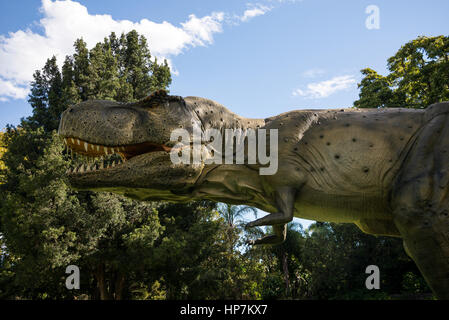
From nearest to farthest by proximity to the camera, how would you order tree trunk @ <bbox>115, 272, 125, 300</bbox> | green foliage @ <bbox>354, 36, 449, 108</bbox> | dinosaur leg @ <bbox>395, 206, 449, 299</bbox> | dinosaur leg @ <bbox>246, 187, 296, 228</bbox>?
dinosaur leg @ <bbox>395, 206, 449, 299</bbox>
dinosaur leg @ <bbox>246, 187, 296, 228</bbox>
green foliage @ <bbox>354, 36, 449, 108</bbox>
tree trunk @ <bbox>115, 272, 125, 300</bbox>

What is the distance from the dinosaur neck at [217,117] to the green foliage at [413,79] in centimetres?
1750

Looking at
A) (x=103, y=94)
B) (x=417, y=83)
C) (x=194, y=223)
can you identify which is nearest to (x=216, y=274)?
(x=194, y=223)

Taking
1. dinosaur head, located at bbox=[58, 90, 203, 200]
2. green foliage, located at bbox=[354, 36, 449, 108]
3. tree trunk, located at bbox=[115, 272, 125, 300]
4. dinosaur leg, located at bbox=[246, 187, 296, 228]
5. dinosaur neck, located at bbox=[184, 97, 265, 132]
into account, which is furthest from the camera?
tree trunk, located at bbox=[115, 272, 125, 300]

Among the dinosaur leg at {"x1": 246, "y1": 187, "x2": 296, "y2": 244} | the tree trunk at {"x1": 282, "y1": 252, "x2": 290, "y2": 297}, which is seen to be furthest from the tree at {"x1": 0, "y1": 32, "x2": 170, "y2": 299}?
the dinosaur leg at {"x1": 246, "y1": 187, "x2": 296, "y2": 244}

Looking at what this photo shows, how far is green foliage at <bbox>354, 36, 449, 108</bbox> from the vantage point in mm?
18922

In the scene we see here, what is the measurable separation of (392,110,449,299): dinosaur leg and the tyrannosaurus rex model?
0.03 feet

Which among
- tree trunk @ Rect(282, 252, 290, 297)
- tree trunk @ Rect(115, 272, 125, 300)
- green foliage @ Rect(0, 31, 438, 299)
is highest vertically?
green foliage @ Rect(0, 31, 438, 299)

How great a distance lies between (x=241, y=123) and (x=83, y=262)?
19485 mm

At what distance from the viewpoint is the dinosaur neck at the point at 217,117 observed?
423 centimetres

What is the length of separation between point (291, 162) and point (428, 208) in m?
1.30

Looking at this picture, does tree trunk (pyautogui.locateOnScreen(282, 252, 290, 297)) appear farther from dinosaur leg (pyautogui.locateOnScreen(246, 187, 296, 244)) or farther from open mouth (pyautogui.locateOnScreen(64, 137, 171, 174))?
open mouth (pyautogui.locateOnScreen(64, 137, 171, 174))

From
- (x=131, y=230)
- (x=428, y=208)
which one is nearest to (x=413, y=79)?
(x=131, y=230)

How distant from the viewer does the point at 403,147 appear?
398 cm

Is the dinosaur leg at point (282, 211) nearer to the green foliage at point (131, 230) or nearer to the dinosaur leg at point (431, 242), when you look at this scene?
the dinosaur leg at point (431, 242)
